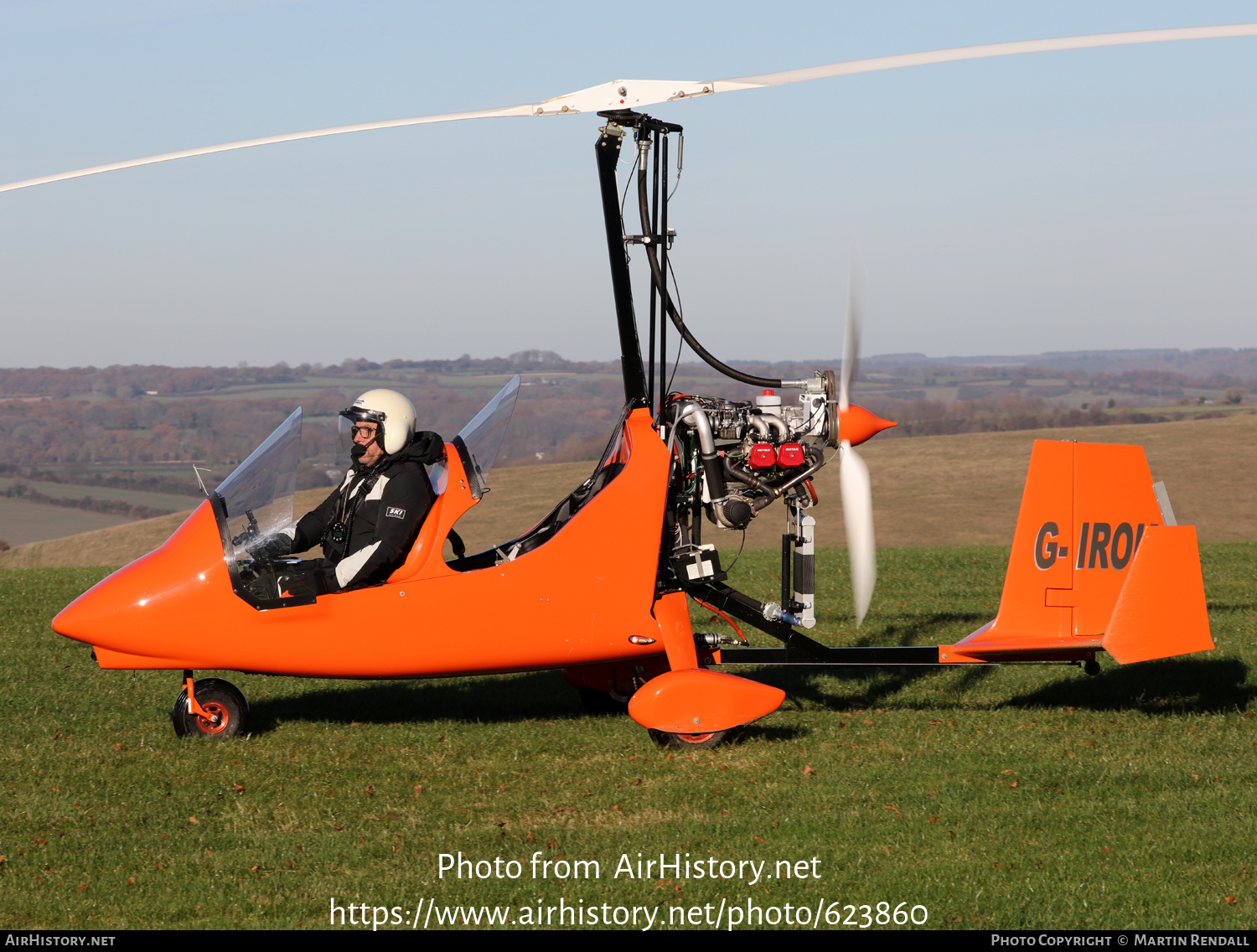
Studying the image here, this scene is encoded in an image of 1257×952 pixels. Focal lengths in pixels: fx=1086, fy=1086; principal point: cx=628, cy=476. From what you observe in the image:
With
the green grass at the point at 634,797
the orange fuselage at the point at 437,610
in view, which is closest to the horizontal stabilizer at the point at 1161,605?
the green grass at the point at 634,797

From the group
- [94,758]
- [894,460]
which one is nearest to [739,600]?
[94,758]

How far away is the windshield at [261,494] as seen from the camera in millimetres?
6391

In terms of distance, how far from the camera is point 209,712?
673 cm

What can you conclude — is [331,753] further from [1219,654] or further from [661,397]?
[1219,654]

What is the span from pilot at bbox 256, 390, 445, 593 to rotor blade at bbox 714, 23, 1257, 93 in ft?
9.59

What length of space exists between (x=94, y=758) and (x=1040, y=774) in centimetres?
549

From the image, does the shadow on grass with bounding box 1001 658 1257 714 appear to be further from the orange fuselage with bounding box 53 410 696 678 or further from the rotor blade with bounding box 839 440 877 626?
the orange fuselage with bounding box 53 410 696 678

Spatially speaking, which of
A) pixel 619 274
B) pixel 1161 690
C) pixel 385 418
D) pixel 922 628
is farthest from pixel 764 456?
pixel 922 628

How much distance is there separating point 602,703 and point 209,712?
8.41ft

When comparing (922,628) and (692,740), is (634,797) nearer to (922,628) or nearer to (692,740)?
(692,740)

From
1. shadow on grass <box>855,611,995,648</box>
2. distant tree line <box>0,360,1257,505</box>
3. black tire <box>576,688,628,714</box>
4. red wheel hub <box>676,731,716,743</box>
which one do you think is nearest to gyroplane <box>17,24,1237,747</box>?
red wheel hub <box>676,731,716,743</box>

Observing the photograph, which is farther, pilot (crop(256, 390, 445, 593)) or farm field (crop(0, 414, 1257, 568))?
farm field (crop(0, 414, 1257, 568))

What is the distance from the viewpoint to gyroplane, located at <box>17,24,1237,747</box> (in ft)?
20.6

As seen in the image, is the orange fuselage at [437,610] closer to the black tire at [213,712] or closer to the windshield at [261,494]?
the windshield at [261,494]
